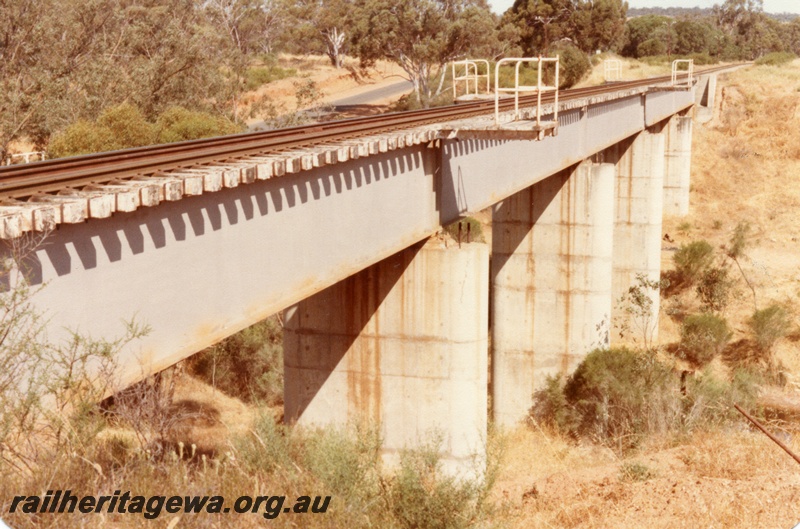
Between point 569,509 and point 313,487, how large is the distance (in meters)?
5.34

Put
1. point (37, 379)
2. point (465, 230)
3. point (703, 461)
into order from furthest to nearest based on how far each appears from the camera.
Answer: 1. point (465, 230)
2. point (703, 461)
3. point (37, 379)

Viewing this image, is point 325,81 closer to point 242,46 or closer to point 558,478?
point 242,46

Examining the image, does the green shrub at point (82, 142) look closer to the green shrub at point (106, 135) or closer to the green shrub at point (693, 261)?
the green shrub at point (106, 135)

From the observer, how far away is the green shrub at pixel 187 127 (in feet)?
86.3

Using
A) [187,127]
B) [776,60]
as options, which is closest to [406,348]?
[187,127]

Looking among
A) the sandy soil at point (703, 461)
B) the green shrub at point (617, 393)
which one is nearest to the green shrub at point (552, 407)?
the green shrub at point (617, 393)

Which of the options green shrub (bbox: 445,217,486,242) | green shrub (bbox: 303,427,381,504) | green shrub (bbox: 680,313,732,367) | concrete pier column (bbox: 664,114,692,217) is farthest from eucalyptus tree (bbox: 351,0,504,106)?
green shrub (bbox: 303,427,381,504)

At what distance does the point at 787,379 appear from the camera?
2877cm

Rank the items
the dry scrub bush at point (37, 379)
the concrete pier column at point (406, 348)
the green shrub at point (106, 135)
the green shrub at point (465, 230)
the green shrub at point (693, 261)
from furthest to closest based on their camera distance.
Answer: the green shrub at point (693, 261), the green shrub at point (106, 135), the green shrub at point (465, 230), the concrete pier column at point (406, 348), the dry scrub bush at point (37, 379)

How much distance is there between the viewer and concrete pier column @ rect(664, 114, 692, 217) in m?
48.4

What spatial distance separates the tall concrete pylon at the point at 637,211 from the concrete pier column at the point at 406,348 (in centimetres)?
2028

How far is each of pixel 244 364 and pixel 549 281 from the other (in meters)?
9.28

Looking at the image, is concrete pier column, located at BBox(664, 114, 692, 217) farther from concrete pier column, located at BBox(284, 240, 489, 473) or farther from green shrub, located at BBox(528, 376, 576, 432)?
concrete pier column, located at BBox(284, 240, 489, 473)

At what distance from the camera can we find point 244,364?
86.5 feet
